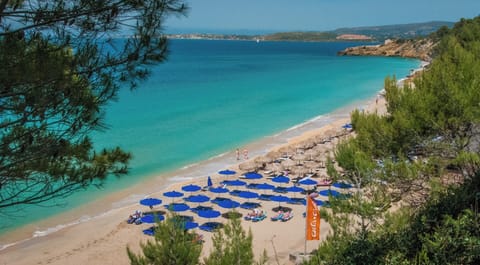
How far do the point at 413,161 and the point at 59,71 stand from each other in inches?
222

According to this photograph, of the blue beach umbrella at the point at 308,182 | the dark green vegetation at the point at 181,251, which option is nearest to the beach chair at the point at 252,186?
the blue beach umbrella at the point at 308,182

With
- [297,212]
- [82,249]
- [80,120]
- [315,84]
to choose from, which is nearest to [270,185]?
[297,212]

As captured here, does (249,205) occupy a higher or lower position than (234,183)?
lower

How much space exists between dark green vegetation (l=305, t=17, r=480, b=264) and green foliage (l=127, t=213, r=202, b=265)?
6.15ft

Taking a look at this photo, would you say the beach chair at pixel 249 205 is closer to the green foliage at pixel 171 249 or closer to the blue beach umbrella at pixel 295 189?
the blue beach umbrella at pixel 295 189

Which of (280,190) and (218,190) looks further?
(280,190)

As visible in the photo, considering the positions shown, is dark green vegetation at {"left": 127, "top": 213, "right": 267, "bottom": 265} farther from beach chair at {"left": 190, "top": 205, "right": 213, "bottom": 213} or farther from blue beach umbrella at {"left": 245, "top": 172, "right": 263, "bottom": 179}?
blue beach umbrella at {"left": 245, "top": 172, "right": 263, "bottom": 179}

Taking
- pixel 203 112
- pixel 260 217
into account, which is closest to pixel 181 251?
pixel 260 217

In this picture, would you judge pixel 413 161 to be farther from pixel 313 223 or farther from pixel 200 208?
pixel 200 208

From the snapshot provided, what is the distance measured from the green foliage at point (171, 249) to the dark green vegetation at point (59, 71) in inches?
72.6

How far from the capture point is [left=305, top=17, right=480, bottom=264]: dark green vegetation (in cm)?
622

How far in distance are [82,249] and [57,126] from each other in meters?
9.16

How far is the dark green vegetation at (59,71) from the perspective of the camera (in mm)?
5020

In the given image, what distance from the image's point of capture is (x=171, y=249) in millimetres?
6984
